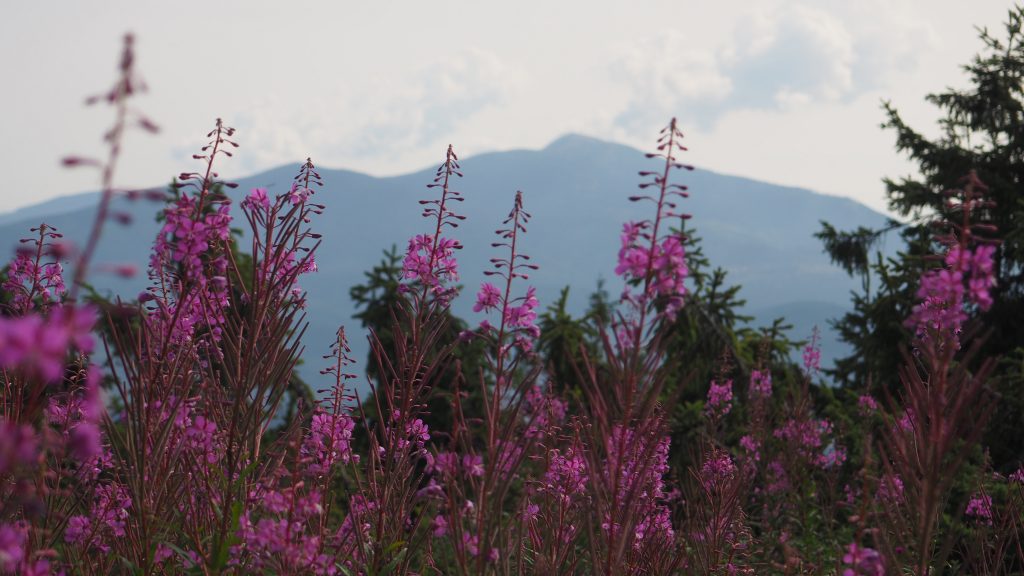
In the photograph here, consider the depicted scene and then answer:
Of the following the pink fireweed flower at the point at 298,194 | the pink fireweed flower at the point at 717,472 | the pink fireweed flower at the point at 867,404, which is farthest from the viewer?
the pink fireweed flower at the point at 867,404

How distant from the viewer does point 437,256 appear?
351cm

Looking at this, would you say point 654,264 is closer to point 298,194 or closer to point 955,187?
point 298,194

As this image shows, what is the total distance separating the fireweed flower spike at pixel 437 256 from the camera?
11.4 ft

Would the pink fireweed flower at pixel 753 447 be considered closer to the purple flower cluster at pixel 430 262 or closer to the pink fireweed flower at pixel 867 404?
the pink fireweed flower at pixel 867 404

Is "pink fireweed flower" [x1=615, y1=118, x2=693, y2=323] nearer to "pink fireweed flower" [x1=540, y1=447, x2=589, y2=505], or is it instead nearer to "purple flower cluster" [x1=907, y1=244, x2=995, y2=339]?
"purple flower cluster" [x1=907, y1=244, x2=995, y2=339]

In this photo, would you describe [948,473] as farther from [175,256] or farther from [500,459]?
[175,256]

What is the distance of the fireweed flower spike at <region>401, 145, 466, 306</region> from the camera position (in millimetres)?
3468

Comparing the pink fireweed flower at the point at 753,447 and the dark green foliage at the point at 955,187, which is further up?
the dark green foliage at the point at 955,187

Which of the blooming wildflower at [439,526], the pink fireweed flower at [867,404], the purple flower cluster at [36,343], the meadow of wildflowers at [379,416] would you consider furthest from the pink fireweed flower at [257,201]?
the pink fireweed flower at [867,404]

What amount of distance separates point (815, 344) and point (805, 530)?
2.64 metres

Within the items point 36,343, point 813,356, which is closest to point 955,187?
point 813,356

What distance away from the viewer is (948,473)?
243 cm

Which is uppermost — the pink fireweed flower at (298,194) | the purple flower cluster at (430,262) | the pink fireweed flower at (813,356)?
the pink fireweed flower at (298,194)

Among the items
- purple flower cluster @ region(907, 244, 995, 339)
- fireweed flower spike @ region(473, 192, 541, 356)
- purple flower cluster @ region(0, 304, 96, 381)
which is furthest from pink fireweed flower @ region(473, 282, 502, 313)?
purple flower cluster @ region(0, 304, 96, 381)
